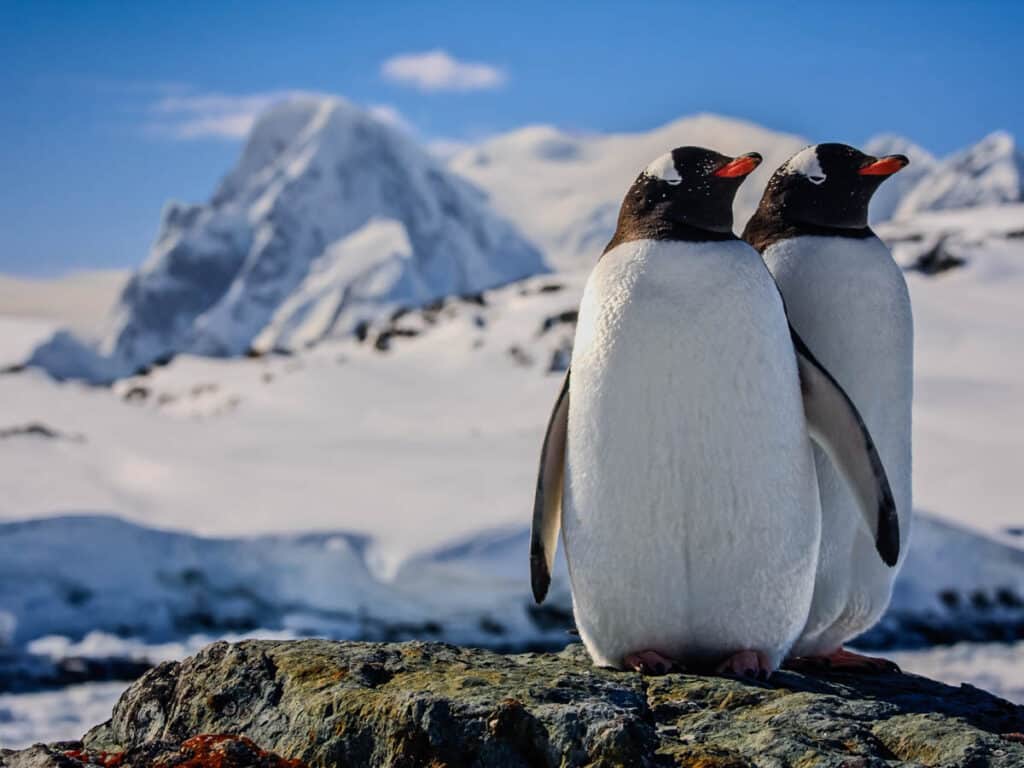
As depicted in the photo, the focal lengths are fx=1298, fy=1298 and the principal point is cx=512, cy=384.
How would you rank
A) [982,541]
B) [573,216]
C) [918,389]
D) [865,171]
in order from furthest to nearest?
[573,216] → [918,389] → [982,541] → [865,171]

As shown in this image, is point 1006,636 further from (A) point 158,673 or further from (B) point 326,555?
(A) point 158,673

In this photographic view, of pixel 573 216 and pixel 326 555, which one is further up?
pixel 573 216

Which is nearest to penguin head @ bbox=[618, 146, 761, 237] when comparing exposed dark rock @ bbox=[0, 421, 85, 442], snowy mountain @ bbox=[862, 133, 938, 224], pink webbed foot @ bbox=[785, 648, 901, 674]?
pink webbed foot @ bbox=[785, 648, 901, 674]

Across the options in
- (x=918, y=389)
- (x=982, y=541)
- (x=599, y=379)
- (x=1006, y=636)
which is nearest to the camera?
(x=599, y=379)

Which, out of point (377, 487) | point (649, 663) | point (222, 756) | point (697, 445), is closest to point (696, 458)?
point (697, 445)

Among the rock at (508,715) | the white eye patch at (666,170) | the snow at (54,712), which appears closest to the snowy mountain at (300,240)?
the snow at (54,712)

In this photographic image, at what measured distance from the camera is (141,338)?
439 feet

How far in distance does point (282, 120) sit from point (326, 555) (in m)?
140

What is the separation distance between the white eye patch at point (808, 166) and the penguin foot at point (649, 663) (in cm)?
164

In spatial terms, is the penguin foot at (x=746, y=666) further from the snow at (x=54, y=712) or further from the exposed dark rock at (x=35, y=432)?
the exposed dark rock at (x=35, y=432)

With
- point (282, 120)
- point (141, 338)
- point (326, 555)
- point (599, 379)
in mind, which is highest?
point (282, 120)

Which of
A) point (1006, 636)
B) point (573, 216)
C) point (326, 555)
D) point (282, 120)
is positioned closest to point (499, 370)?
point (326, 555)

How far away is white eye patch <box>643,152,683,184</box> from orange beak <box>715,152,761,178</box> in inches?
5.0

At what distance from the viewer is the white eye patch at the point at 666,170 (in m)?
3.86
